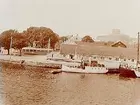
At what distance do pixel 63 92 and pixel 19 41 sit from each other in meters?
4.49

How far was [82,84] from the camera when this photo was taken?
516cm

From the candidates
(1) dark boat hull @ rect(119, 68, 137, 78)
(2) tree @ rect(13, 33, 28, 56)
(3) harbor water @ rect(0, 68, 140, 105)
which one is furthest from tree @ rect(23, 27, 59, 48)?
(3) harbor water @ rect(0, 68, 140, 105)

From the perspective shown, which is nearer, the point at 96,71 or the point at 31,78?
the point at 31,78

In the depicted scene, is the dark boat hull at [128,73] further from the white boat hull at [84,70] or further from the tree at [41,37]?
the tree at [41,37]

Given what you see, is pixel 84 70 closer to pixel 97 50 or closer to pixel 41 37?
pixel 97 50

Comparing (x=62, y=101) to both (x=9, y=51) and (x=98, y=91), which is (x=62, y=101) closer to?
(x=98, y=91)

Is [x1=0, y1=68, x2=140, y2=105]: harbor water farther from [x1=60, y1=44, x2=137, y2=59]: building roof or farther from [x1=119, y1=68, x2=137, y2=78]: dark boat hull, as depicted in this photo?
[x1=60, y1=44, x2=137, y2=59]: building roof

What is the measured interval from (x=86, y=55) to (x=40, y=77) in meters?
2.99

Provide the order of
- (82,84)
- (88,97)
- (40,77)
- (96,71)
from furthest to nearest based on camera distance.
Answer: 1. (96,71)
2. (40,77)
3. (82,84)
4. (88,97)

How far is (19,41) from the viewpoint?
8.64m

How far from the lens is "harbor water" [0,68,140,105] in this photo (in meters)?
3.72

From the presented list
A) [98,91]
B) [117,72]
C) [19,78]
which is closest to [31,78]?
[19,78]

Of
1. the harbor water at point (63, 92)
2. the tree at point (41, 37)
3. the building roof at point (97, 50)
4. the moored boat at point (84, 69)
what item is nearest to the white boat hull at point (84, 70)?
the moored boat at point (84, 69)

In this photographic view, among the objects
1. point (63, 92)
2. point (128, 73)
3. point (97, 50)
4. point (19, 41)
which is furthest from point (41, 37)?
point (63, 92)
